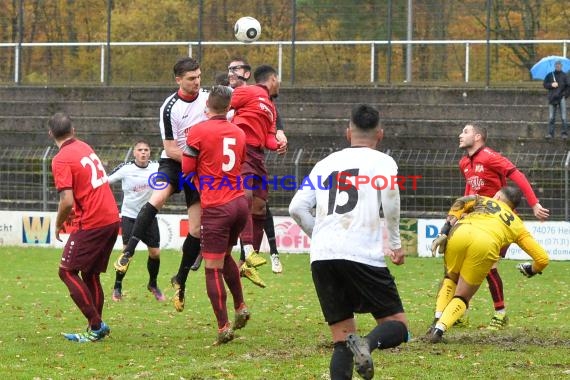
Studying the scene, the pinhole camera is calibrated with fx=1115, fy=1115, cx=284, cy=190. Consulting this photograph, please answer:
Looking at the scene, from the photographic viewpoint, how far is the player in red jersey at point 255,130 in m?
11.7

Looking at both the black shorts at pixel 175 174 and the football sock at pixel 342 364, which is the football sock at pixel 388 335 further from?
the black shorts at pixel 175 174

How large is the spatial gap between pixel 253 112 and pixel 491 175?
2636 millimetres

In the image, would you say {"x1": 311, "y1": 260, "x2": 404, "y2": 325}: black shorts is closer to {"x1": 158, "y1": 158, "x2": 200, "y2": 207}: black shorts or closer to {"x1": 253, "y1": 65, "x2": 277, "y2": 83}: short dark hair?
{"x1": 158, "y1": 158, "x2": 200, "y2": 207}: black shorts

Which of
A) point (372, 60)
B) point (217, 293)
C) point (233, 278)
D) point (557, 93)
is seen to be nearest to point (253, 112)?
point (233, 278)

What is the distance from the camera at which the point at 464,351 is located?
32.5 feet

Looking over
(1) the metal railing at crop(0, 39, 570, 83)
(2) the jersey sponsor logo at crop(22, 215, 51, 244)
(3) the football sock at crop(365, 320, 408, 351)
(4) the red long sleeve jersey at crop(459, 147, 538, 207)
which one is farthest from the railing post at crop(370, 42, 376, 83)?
(3) the football sock at crop(365, 320, 408, 351)

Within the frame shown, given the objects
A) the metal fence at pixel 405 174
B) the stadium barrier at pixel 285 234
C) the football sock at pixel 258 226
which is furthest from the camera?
the metal fence at pixel 405 174

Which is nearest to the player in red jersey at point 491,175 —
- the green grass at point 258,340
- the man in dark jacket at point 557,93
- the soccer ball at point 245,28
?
the green grass at point 258,340

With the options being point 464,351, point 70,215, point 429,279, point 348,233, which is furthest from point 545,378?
point 429,279

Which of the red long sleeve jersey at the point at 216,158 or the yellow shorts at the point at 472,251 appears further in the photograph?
the yellow shorts at the point at 472,251

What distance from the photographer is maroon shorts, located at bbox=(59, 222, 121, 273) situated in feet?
34.2

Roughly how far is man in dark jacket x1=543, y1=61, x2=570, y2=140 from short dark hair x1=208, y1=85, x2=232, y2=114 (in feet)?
51.5

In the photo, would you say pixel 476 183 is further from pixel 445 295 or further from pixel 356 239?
pixel 356 239

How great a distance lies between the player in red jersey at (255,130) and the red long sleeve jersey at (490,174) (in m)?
2.05
